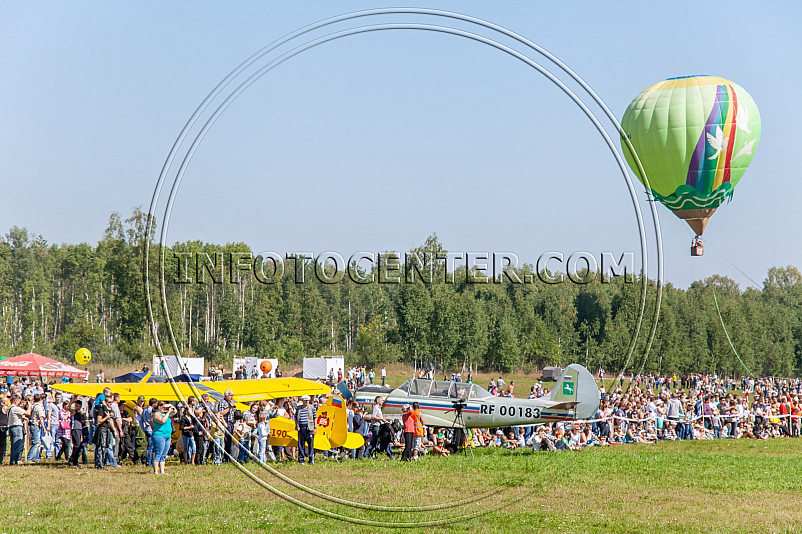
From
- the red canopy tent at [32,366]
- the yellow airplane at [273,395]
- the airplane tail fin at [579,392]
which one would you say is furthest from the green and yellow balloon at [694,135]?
the red canopy tent at [32,366]

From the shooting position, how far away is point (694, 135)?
2627cm

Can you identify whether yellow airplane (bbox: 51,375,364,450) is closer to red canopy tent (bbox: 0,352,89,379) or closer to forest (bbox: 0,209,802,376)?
red canopy tent (bbox: 0,352,89,379)

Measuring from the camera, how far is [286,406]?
17766 mm

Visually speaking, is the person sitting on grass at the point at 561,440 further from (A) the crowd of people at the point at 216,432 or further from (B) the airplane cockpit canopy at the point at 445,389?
(B) the airplane cockpit canopy at the point at 445,389

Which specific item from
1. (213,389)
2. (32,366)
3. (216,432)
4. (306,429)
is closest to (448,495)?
(306,429)

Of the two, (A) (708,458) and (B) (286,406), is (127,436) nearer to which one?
(B) (286,406)

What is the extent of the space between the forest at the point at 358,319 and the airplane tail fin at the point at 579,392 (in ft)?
96.4

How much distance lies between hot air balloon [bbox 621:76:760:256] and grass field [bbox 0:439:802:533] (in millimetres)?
11925

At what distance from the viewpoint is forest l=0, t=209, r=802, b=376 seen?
61.1 meters

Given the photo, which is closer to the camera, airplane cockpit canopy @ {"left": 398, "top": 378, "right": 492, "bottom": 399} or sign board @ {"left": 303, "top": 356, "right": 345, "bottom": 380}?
airplane cockpit canopy @ {"left": 398, "top": 378, "right": 492, "bottom": 399}

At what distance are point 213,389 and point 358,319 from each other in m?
63.2

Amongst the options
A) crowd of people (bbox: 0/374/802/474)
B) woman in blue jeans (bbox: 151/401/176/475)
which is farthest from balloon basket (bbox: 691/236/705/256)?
woman in blue jeans (bbox: 151/401/176/475)

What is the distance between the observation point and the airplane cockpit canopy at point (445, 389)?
20441 mm

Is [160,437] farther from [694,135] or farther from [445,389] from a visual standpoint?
[694,135]
